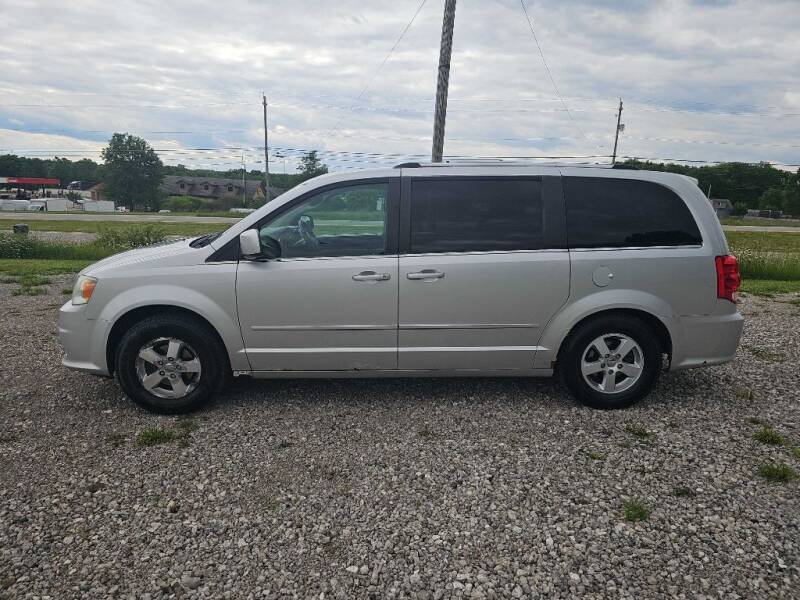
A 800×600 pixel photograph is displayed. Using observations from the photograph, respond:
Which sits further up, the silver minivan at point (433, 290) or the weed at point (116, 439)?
the silver minivan at point (433, 290)

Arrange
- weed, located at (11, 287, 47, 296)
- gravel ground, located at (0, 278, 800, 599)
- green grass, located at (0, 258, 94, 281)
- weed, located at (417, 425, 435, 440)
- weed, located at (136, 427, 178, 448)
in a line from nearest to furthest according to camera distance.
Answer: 1. gravel ground, located at (0, 278, 800, 599)
2. weed, located at (136, 427, 178, 448)
3. weed, located at (417, 425, 435, 440)
4. weed, located at (11, 287, 47, 296)
5. green grass, located at (0, 258, 94, 281)

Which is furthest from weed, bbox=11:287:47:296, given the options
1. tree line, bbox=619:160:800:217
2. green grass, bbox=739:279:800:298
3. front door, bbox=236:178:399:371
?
tree line, bbox=619:160:800:217

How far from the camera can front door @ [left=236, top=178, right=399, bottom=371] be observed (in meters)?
4.12

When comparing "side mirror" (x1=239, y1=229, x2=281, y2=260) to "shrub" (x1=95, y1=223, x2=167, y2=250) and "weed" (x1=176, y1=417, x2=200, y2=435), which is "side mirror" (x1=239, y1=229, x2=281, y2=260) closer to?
"weed" (x1=176, y1=417, x2=200, y2=435)

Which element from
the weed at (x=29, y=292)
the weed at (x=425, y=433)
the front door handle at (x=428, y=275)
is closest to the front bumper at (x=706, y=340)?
the front door handle at (x=428, y=275)

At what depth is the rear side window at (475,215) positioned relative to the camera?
13.8ft

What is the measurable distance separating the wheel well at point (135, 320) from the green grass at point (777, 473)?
3670 millimetres

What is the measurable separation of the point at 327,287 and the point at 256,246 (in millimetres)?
583

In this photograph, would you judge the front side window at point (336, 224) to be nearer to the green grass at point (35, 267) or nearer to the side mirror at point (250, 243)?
the side mirror at point (250, 243)

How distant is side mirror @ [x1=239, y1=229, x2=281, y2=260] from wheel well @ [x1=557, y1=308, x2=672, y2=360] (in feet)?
7.55

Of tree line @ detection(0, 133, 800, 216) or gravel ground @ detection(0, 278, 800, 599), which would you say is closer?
gravel ground @ detection(0, 278, 800, 599)

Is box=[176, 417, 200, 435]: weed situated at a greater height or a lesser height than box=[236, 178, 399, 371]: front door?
lesser

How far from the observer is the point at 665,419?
4223 millimetres

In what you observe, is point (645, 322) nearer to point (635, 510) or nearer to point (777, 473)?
point (777, 473)
